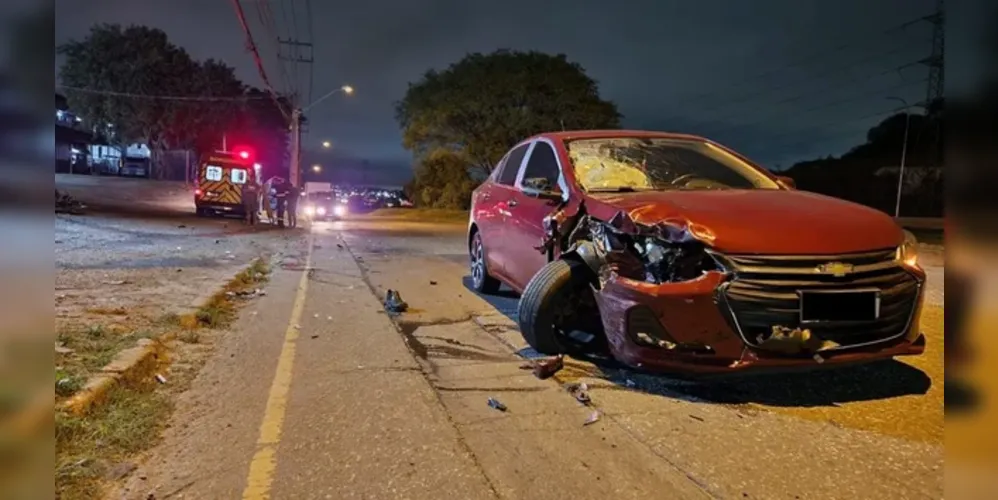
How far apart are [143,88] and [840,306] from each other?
172 ft

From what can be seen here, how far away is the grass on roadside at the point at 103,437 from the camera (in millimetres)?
2851

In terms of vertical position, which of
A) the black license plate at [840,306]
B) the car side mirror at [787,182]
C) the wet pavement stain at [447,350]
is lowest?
the wet pavement stain at [447,350]

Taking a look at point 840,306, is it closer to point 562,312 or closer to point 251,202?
point 562,312

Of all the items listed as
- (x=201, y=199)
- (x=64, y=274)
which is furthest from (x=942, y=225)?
(x=201, y=199)

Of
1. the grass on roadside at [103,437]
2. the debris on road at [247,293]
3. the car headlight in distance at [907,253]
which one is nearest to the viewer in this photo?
the grass on roadside at [103,437]

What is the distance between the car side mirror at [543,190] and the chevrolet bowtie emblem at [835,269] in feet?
6.72

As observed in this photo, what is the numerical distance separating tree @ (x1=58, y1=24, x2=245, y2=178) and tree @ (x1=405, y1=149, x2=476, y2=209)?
20.0m

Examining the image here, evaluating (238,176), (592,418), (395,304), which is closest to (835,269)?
(592,418)

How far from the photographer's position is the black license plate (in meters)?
3.54

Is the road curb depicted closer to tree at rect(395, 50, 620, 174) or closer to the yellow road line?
the yellow road line

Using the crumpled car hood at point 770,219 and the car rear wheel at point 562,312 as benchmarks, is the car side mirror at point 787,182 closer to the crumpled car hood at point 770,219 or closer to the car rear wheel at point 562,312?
the crumpled car hood at point 770,219

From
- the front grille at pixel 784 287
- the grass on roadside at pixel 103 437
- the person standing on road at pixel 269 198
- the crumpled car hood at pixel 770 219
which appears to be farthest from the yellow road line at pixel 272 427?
the person standing on road at pixel 269 198

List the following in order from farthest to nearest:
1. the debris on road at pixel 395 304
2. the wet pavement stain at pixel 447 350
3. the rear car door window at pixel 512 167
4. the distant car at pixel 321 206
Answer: the distant car at pixel 321 206, the debris on road at pixel 395 304, the rear car door window at pixel 512 167, the wet pavement stain at pixel 447 350

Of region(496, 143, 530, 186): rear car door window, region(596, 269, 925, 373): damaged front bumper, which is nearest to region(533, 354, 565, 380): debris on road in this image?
region(596, 269, 925, 373): damaged front bumper
